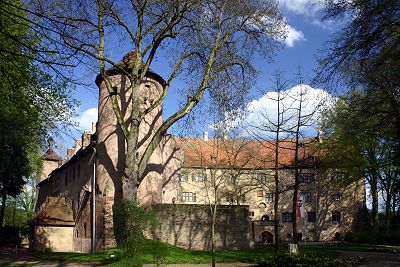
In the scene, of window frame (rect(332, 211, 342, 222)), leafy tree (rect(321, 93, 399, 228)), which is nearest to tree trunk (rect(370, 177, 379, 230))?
leafy tree (rect(321, 93, 399, 228))

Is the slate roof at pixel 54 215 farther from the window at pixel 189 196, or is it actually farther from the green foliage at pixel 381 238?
the window at pixel 189 196

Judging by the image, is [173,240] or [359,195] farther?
[359,195]

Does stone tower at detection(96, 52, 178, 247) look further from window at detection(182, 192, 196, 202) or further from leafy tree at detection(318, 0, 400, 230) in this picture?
window at detection(182, 192, 196, 202)

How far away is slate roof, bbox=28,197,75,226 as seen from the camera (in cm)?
3622

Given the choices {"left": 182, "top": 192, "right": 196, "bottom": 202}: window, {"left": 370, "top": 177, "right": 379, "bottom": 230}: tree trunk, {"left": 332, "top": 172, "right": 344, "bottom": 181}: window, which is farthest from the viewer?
{"left": 182, "top": 192, "right": 196, "bottom": 202}: window

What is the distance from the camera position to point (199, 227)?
2964cm

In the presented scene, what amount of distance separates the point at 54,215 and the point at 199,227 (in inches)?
559

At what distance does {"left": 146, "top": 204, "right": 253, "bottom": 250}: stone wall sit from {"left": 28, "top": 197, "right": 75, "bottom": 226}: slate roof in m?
11.3

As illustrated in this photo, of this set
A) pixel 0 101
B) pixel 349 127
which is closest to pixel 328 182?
pixel 349 127

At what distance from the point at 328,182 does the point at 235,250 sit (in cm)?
3174

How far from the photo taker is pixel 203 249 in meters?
29.5

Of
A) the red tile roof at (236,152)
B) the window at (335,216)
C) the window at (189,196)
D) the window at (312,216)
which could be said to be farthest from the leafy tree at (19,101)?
the window at (335,216)

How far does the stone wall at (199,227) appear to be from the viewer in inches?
1145

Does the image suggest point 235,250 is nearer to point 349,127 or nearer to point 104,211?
point 104,211
